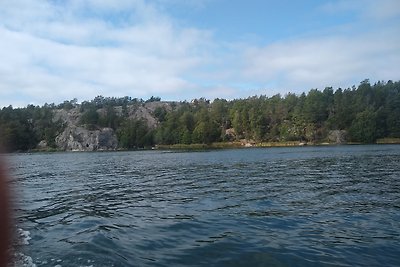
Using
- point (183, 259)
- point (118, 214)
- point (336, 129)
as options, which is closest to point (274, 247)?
point (183, 259)

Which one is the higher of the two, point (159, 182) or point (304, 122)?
point (304, 122)

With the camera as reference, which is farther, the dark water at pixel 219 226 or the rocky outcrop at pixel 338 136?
the rocky outcrop at pixel 338 136

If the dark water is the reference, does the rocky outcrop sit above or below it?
above

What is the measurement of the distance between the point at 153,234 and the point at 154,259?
3.22 m

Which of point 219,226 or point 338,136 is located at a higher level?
point 338,136

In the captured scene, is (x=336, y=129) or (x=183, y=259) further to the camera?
(x=336, y=129)

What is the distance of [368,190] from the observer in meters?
26.9

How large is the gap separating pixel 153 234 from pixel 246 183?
1803 centimetres

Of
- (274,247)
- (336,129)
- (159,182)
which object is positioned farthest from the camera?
(336,129)

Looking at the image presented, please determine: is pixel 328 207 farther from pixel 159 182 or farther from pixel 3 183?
pixel 3 183

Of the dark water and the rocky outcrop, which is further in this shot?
the rocky outcrop

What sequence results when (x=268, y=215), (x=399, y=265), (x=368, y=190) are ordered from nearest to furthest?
(x=399, y=265) → (x=268, y=215) → (x=368, y=190)

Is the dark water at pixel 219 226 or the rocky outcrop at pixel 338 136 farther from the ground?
Answer: the rocky outcrop at pixel 338 136

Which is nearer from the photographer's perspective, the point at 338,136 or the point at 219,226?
the point at 219,226
